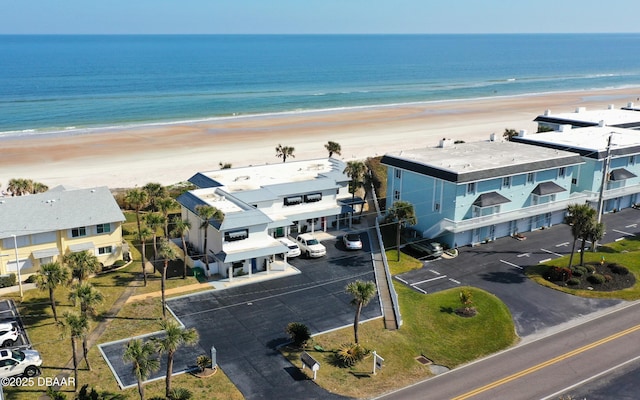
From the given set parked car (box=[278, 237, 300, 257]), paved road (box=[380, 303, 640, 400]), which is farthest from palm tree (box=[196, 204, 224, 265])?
paved road (box=[380, 303, 640, 400])

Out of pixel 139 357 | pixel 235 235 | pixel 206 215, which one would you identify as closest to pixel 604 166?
pixel 235 235

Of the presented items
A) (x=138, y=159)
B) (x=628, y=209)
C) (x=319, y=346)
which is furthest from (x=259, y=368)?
(x=138, y=159)

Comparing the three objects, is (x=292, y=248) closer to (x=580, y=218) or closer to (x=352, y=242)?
(x=352, y=242)

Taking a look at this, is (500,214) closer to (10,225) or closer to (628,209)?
(628,209)

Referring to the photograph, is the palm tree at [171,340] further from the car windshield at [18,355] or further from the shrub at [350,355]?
the shrub at [350,355]

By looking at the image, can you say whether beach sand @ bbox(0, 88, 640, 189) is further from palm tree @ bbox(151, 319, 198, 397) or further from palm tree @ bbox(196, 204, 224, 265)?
palm tree @ bbox(151, 319, 198, 397)
